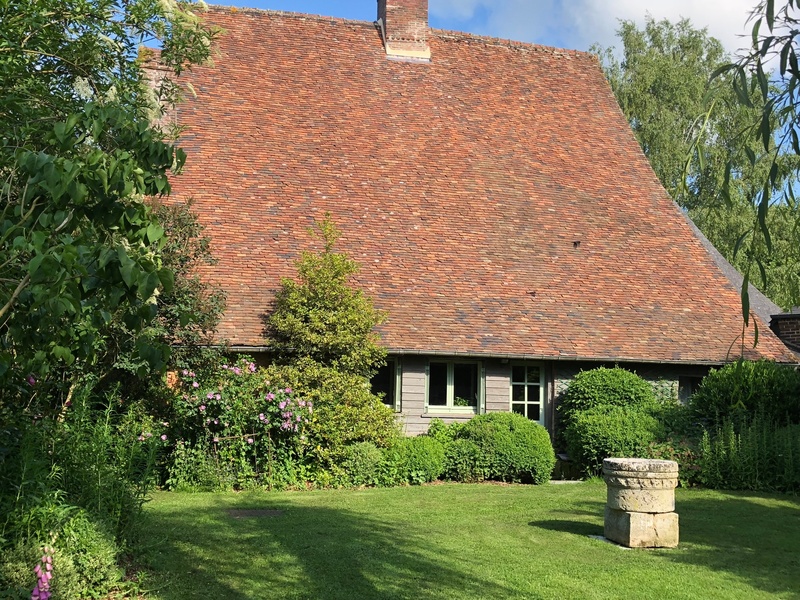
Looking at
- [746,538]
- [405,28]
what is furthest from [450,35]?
[746,538]

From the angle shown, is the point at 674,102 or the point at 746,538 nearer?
the point at 746,538

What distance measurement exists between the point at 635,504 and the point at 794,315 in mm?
12700

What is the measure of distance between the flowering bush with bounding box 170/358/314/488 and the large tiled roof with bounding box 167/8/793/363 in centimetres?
128

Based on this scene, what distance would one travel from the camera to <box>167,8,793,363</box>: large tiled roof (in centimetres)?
1617

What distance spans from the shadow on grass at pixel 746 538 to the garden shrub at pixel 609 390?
8.77ft

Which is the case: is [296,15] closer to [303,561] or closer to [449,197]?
[449,197]

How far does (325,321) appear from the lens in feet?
45.9

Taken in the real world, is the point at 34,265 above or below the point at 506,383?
below

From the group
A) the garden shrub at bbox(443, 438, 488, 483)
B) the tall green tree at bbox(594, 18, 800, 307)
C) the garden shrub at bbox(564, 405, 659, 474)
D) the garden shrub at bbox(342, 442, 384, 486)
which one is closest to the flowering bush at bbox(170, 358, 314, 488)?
the garden shrub at bbox(342, 442, 384, 486)

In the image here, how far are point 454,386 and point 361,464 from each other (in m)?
3.11

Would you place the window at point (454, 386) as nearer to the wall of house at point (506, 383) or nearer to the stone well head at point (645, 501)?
the wall of house at point (506, 383)

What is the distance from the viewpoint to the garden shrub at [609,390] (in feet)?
51.3

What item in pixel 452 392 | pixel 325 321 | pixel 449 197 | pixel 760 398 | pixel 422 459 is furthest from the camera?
pixel 449 197

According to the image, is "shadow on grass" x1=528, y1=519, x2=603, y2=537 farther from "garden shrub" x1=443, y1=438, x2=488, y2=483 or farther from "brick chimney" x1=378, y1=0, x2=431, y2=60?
"brick chimney" x1=378, y1=0, x2=431, y2=60
